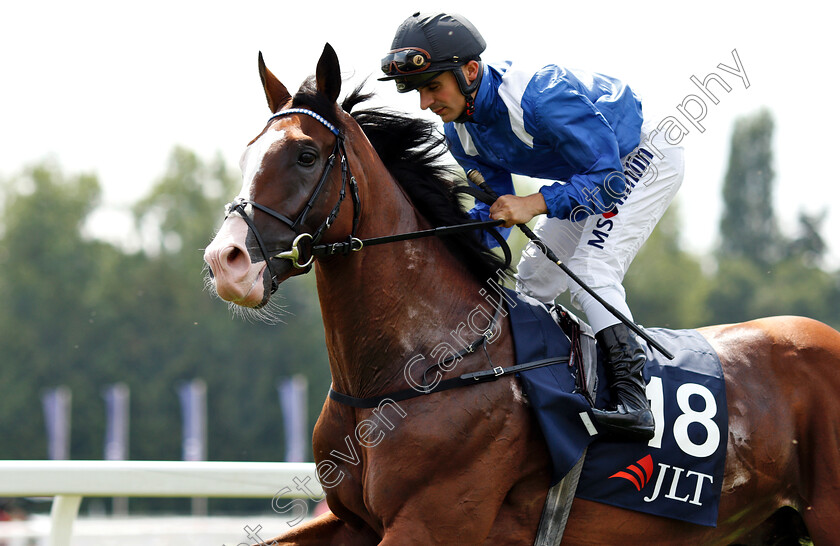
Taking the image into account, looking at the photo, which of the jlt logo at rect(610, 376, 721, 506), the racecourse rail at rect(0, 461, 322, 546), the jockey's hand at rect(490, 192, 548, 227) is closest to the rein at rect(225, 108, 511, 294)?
the jockey's hand at rect(490, 192, 548, 227)

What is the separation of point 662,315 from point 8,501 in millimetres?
44339

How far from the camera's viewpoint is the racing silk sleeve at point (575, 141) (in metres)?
3.28

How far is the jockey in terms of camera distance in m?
3.29

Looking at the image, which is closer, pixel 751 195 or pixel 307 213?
pixel 307 213

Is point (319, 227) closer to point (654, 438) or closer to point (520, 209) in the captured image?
point (520, 209)

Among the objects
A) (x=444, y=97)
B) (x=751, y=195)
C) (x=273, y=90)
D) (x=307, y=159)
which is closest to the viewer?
(x=307, y=159)

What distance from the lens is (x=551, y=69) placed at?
342 centimetres

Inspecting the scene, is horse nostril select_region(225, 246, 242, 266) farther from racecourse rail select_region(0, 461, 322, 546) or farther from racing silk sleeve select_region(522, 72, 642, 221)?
racecourse rail select_region(0, 461, 322, 546)

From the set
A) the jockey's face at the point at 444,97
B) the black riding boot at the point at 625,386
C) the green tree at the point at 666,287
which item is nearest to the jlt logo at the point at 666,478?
the black riding boot at the point at 625,386

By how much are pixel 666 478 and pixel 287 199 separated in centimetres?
175

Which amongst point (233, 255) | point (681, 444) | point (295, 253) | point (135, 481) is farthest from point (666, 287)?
point (233, 255)

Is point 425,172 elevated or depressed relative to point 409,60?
depressed

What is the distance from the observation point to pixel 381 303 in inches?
125

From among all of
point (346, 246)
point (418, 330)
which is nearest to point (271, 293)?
point (346, 246)
